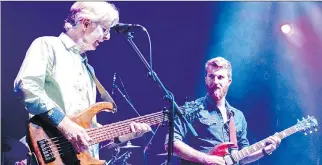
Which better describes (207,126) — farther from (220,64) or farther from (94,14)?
(94,14)

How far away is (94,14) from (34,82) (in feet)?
1.88

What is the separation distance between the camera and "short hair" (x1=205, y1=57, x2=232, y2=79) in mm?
2895

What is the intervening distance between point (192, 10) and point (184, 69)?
457mm

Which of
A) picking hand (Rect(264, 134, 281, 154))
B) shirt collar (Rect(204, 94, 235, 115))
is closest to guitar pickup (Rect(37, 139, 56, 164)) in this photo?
shirt collar (Rect(204, 94, 235, 115))

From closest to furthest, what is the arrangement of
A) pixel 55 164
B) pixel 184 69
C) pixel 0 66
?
1. pixel 55 164
2. pixel 0 66
3. pixel 184 69

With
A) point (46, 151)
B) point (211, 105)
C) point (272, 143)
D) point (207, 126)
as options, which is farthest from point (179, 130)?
point (46, 151)

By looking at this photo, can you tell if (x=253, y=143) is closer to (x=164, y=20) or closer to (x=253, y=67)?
(x=253, y=67)

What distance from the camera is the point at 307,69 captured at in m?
3.00

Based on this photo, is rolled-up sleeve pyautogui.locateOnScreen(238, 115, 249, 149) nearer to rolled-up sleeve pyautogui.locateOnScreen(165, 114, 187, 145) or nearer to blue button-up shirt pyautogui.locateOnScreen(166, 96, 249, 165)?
blue button-up shirt pyautogui.locateOnScreen(166, 96, 249, 165)

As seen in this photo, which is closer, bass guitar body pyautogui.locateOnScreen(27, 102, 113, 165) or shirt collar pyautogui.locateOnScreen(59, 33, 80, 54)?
bass guitar body pyautogui.locateOnScreen(27, 102, 113, 165)

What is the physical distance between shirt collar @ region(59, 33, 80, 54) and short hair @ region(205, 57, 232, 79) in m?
1.06

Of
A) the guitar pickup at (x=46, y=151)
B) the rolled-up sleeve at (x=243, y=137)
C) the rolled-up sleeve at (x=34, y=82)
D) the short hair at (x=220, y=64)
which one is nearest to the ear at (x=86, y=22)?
the rolled-up sleeve at (x=34, y=82)

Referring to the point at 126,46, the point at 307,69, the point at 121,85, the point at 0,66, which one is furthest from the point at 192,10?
the point at 0,66

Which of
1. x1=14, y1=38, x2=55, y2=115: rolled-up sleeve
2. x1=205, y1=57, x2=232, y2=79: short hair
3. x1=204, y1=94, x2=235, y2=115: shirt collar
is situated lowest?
x1=14, y1=38, x2=55, y2=115: rolled-up sleeve
